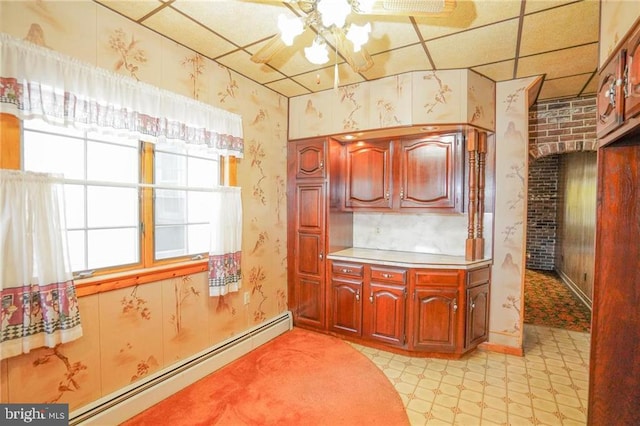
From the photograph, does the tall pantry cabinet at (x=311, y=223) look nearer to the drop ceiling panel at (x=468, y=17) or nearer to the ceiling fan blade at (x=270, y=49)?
the drop ceiling panel at (x=468, y=17)

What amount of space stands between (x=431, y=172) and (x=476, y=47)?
108 cm

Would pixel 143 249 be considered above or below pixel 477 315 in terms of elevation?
above

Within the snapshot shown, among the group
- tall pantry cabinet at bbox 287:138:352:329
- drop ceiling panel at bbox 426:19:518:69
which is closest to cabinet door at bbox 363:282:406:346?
tall pantry cabinet at bbox 287:138:352:329

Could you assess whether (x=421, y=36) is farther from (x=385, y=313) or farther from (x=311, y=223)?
(x=385, y=313)

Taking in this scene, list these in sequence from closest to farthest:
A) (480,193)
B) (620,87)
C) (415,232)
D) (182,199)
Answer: (620,87) < (182,199) < (480,193) < (415,232)

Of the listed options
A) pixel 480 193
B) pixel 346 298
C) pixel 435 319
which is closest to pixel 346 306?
pixel 346 298

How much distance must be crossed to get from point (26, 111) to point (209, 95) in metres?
1.21

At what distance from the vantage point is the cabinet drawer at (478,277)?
2.73m

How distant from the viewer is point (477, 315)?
282 cm

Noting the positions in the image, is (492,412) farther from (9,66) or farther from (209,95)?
(9,66)

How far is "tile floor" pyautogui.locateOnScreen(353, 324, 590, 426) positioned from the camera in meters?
1.99

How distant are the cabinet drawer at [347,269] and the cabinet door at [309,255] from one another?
0.14 metres

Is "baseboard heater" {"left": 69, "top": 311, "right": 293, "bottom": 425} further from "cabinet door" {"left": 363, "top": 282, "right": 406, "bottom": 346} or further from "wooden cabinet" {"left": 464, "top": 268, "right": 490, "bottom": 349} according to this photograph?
"wooden cabinet" {"left": 464, "top": 268, "right": 490, "bottom": 349}

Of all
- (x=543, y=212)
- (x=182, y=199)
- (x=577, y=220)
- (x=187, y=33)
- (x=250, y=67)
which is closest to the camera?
(x=187, y=33)
